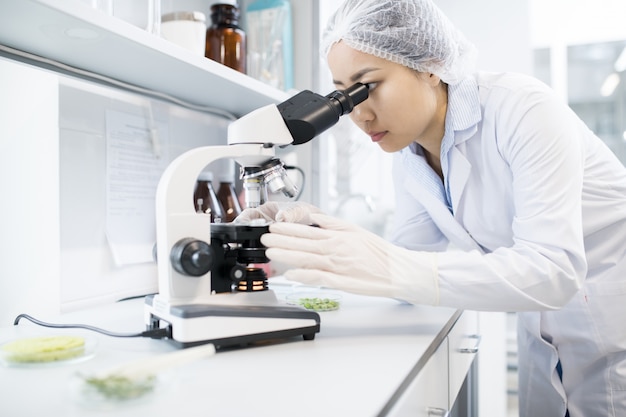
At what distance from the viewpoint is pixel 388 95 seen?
1.07 metres

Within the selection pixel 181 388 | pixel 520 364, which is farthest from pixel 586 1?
pixel 181 388

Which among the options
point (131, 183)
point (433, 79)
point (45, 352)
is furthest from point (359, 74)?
point (45, 352)

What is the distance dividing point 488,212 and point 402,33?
45cm

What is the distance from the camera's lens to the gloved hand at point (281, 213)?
993 millimetres

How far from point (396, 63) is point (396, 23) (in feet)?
0.27

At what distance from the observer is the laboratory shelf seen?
807mm

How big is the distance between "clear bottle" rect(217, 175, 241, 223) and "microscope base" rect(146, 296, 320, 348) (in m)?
0.71

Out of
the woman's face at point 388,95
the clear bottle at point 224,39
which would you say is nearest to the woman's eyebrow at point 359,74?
the woman's face at point 388,95

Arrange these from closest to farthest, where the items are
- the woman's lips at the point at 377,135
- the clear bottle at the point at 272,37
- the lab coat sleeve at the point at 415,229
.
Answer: the woman's lips at the point at 377,135, the lab coat sleeve at the point at 415,229, the clear bottle at the point at 272,37

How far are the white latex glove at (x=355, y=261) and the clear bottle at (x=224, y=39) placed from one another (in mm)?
741

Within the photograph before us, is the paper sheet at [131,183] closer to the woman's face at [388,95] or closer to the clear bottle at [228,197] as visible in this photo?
the clear bottle at [228,197]

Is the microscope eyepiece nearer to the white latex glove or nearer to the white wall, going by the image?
the white latex glove

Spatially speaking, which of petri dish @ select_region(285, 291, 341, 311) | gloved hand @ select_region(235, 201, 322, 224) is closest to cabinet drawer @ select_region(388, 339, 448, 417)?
petri dish @ select_region(285, 291, 341, 311)

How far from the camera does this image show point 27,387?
0.60m
